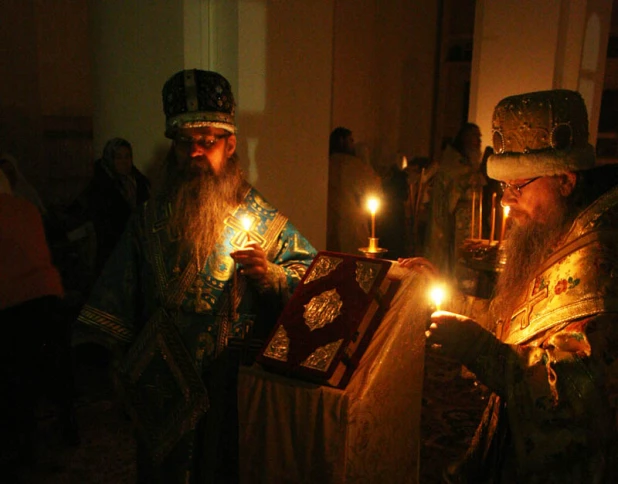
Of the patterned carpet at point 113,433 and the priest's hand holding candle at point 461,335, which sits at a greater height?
the priest's hand holding candle at point 461,335

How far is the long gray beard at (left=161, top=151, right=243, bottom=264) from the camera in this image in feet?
7.29

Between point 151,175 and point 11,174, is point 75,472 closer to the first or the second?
point 151,175

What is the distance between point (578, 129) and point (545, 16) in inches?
243

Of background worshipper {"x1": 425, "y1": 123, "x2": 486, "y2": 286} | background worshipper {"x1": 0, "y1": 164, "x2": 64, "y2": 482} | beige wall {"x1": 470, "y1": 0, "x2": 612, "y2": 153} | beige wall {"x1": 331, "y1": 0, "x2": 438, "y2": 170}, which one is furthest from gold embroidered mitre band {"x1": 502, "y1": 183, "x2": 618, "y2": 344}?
beige wall {"x1": 331, "y1": 0, "x2": 438, "y2": 170}

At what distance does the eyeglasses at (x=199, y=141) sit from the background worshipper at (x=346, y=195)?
4.00 metres

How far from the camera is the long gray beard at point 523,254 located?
1.62 m

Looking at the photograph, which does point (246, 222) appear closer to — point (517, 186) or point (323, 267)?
point (323, 267)

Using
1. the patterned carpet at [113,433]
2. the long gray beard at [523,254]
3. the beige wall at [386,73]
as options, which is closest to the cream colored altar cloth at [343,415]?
the long gray beard at [523,254]

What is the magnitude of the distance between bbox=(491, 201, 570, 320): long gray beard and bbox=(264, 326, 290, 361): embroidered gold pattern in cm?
72

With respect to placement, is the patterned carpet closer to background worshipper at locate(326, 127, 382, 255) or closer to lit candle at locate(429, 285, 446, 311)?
lit candle at locate(429, 285, 446, 311)

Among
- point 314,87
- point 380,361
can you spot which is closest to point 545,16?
point 314,87

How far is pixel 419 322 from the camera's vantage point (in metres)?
1.89

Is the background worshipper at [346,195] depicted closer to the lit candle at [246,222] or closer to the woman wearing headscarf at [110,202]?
the woman wearing headscarf at [110,202]

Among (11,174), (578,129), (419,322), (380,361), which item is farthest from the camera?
(11,174)
